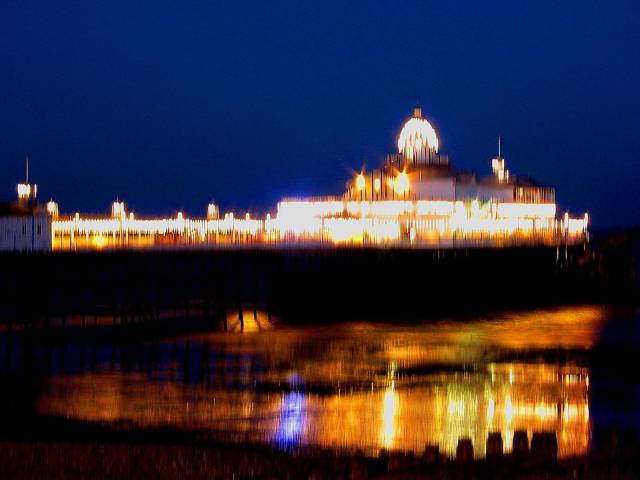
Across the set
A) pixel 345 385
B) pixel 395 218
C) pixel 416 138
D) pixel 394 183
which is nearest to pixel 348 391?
pixel 345 385

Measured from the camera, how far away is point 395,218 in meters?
66.7

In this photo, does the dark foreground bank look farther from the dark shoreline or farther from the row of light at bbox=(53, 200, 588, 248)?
the row of light at bbox=(53, 200, 588, 248)

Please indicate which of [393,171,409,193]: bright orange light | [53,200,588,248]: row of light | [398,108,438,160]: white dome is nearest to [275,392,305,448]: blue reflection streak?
[53,200,588,248]: row of light

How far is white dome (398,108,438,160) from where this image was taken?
7806 centimetres

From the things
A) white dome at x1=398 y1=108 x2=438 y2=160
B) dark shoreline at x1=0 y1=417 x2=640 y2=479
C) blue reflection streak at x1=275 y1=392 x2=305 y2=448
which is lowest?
blue reflection streak at x1=275 y1=392 x2=305 y2=448

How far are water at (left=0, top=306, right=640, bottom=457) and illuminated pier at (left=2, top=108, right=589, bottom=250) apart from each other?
547 inches

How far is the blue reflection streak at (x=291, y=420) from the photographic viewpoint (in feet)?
59.3

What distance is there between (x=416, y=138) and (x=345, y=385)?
5501 cm

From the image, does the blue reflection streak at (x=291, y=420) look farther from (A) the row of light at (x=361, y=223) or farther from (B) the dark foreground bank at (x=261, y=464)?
(A) the row of light at (x=361, y=223)

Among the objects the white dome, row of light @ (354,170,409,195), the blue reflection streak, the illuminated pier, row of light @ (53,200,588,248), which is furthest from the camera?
the white dome

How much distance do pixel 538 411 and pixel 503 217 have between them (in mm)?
56214

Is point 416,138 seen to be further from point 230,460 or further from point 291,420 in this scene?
point 230,460

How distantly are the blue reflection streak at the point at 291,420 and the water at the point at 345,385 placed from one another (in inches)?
1.2

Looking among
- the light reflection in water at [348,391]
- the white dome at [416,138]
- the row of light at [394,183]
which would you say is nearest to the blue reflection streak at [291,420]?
the light reflection in water at [348,391]
